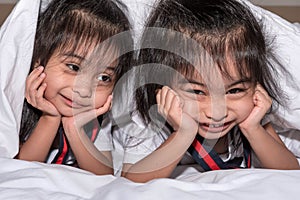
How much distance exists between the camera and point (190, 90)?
898 millimetres

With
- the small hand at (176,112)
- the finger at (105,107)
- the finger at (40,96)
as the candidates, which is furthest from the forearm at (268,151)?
the finger at (40,96)

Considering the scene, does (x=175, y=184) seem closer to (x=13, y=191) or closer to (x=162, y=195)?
(x=162, y=195)

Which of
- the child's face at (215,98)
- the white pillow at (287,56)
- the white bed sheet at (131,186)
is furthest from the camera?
the white pillow at (287,56)

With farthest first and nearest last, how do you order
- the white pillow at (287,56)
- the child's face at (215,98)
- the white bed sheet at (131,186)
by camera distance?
1. the white pillow at (287,56)
2. the child's face at (215,98)
3. the white bed sheet at (131,186)

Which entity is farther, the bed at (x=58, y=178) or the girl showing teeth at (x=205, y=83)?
the girl showing teeth at (x=205, y=83)

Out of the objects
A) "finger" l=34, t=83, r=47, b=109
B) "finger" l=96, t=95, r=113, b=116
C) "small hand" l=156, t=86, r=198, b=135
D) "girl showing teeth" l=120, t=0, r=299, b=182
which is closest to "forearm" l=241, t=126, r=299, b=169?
"girl showing teeth" l=120, t=0, r=299, b=182

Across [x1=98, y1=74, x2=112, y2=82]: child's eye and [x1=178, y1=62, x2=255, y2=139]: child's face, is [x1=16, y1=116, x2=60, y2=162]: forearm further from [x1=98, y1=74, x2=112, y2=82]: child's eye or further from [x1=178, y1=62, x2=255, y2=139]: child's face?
[x1=178, y1=62, x2=255, y2=139]: child's face

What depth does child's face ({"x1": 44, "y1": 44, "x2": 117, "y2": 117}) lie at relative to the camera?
931mm

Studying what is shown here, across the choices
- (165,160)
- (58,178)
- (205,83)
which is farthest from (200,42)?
(58,178)

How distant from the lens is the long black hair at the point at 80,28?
3.10 ft

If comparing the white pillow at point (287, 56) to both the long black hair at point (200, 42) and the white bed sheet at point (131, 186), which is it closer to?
the long black hair at point (200, 42)

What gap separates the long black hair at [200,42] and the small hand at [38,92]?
0.16m

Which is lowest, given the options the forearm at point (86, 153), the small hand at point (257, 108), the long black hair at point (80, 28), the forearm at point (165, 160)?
the forearm at point (86, 153)

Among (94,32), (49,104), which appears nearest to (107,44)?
(94,32)
